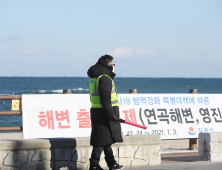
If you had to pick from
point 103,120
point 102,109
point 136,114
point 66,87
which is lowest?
Answer: point 103,120

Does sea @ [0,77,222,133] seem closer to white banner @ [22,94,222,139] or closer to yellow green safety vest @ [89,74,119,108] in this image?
white banner @ [22,94,222,139]

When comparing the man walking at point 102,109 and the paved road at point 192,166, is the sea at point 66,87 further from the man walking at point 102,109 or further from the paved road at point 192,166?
the man walking at point 102,109

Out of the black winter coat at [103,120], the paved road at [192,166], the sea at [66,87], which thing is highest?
the sea at [66,87]

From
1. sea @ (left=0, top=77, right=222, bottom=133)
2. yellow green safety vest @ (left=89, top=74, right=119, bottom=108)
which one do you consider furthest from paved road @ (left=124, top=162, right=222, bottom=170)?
sea @ (left=0, top=77, right=222, bottom=133)

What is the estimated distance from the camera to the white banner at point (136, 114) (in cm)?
899

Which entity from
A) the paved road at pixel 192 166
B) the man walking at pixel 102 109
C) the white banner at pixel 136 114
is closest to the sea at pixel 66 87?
the white banner at pixel 136 114

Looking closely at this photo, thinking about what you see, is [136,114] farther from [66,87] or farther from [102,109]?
[66,87]

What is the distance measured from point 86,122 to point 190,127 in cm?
286

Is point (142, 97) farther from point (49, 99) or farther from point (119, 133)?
point (119, 133)

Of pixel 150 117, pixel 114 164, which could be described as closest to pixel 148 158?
pixel 114 164

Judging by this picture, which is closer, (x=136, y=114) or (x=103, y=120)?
(x=103, y=120)

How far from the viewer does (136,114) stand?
32.9ft

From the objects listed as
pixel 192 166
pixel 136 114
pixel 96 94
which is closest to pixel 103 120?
pixel 96 94

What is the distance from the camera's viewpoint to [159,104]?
34.0 ft
